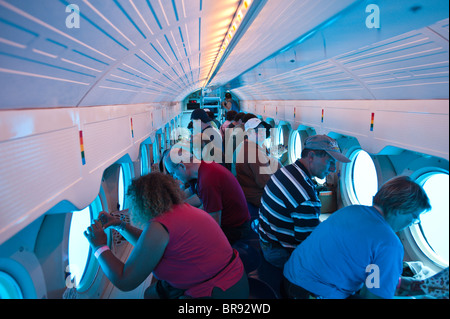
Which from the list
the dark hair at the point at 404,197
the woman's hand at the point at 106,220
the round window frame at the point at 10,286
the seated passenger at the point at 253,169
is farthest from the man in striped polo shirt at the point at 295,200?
the round window frame at the point at 10,286

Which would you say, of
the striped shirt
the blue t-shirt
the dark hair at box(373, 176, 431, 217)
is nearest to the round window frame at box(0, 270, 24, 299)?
the blue t-shirt

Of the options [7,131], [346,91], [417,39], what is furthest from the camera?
[346,91]

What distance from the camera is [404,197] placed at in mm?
1521

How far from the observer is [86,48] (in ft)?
4.73

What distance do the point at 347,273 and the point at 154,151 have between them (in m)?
5.51

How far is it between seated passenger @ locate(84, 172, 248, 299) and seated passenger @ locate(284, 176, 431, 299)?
1.68 ft

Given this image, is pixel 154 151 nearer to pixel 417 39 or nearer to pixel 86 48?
pixel 86 48

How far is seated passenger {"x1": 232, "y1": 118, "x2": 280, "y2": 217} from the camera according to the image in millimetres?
4039

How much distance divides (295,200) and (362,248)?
827mm

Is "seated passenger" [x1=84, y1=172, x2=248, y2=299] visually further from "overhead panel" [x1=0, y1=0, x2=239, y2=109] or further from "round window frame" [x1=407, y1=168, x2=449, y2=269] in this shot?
"round window frame" [x1=407, y1=168, x2=449, y2=269]

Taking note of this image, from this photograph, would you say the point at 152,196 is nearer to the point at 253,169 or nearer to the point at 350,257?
the point at 350,257

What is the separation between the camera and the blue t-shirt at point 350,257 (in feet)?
5.10

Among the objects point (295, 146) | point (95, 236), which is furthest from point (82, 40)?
point (295, 146)
